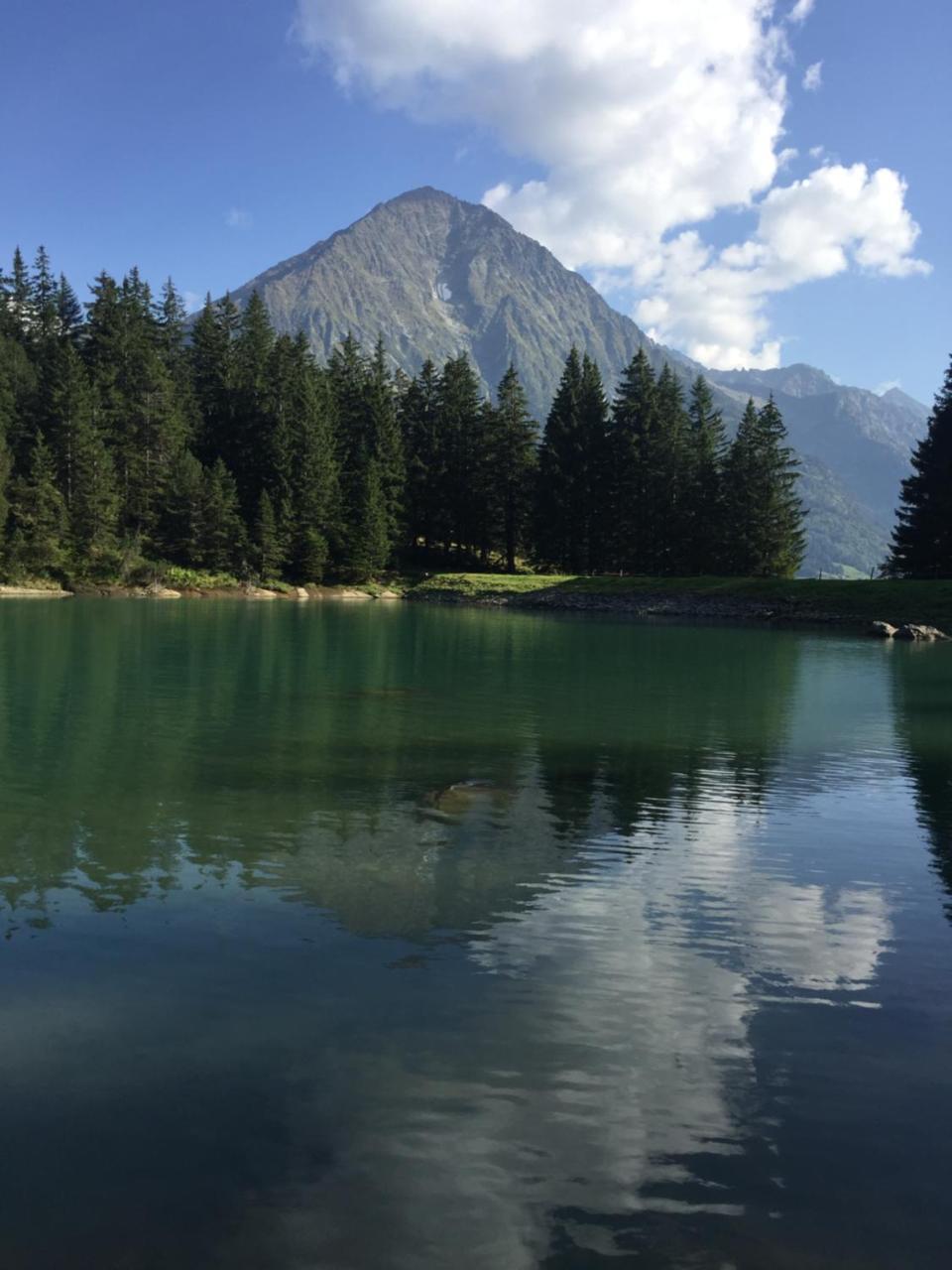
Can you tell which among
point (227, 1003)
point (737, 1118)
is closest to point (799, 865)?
point (737, 1118)

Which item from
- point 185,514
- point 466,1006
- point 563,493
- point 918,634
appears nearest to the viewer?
point 466,1006

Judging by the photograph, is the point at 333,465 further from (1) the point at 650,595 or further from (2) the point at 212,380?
(1) the point at 650,595

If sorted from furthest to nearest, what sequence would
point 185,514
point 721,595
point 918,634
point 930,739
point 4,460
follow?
point 185,514 → point 721,595 → point 4,460 → point 918,634 → point 930,739

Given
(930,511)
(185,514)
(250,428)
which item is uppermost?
(250,428)

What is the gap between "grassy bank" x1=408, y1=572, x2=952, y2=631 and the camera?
72625mm

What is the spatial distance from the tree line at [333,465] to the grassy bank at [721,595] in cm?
1050

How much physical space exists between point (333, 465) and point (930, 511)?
59.8 metres

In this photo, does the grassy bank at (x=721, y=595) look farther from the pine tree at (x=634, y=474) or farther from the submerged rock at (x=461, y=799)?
the submerged rock at (x=461, y=799)

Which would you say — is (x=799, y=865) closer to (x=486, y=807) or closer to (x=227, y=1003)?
(x=486, y=807)

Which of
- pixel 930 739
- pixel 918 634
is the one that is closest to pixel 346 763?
pixel 930 739

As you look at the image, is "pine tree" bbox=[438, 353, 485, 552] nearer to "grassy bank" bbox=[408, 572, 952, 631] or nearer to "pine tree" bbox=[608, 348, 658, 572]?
"grassy bank" bbox=[408, 572, 952, 631]

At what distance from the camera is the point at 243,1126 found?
20.4ft

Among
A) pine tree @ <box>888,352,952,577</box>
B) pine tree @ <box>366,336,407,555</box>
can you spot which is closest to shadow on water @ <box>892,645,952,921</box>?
pine tree @ <box>888,352,952,577</box>

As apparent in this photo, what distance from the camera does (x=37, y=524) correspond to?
3051 inches
